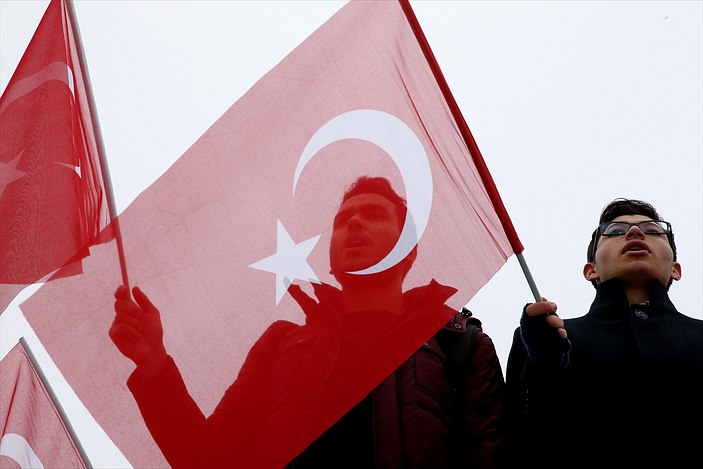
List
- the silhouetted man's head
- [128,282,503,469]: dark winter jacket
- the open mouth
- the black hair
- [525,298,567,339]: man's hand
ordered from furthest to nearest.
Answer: the black hair → the open mouth → the silhouetted man's head → [525,298,567,339]: man's hand → [128,282,503,469]: dark winter jacket

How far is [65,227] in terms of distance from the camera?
4.10 meters

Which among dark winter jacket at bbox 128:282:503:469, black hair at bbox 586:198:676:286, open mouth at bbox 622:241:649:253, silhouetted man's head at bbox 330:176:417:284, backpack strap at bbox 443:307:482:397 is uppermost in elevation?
black hair at bbox 586:198:676:286

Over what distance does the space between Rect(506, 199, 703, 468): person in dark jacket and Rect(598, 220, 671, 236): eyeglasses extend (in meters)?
0.50

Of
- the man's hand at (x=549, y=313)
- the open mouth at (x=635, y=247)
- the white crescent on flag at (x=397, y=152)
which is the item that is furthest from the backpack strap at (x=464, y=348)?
the open mouth at (x=635, y=247)

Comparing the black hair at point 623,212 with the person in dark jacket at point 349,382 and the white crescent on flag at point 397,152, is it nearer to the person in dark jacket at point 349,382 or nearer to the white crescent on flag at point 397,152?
the person in dark jacket at point 349,382

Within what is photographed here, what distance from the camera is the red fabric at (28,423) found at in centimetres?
449

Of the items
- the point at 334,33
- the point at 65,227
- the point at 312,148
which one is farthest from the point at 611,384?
the point at 65,227

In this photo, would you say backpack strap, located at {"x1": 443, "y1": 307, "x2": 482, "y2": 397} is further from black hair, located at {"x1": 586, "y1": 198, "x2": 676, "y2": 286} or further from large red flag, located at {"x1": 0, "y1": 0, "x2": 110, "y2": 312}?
large red flag, located at {"x1": 0, "y1": 0, "x2": 110, "y2": 312}

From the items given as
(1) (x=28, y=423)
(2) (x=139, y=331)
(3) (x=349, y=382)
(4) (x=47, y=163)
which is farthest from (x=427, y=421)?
(1) (x=28, y=423)

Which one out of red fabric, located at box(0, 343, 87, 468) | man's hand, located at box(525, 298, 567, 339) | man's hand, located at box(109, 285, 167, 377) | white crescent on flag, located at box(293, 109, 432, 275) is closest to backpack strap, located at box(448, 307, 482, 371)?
man's hand, located at box(525, 298, 567, 339)

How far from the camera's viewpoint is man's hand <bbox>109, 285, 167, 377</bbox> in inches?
127

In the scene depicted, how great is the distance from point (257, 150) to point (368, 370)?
976 millimetres

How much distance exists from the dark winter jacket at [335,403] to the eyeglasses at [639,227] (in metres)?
1.02

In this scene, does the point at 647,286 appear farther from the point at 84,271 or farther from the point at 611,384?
the point at 84,271
